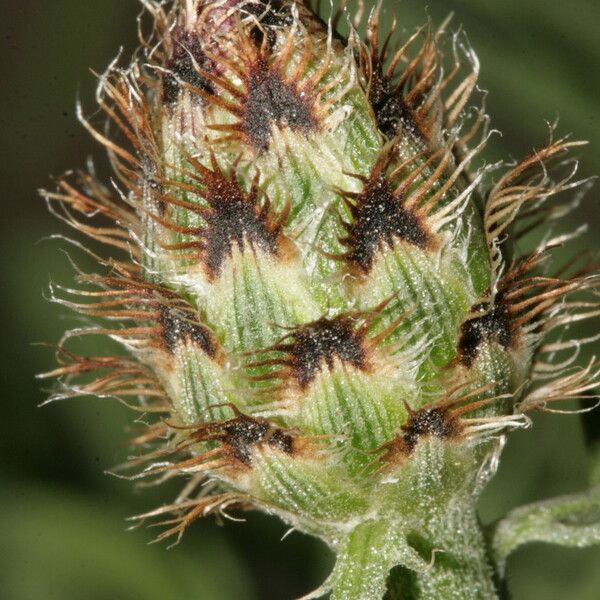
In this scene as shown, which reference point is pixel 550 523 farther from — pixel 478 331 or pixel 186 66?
pixel 186 66

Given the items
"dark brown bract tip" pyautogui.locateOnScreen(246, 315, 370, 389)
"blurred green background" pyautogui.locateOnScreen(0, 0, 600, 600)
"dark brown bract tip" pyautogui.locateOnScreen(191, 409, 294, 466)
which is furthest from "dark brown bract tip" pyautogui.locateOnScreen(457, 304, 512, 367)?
"blurred green background" pyautogui.locateOnScreen(0, 0, 600, 600)

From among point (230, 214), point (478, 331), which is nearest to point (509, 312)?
point (478, 331)

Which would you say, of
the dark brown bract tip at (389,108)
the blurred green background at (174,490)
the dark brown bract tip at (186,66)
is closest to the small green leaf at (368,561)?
the dark brown bract tip at (389,108)

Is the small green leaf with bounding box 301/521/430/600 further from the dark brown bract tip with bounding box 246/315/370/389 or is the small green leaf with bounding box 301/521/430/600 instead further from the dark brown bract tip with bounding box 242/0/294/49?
the dark brown bract tip with bounding box 242/0/294/49

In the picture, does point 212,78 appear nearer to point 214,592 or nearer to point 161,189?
point 161,189

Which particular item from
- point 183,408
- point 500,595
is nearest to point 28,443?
point 183,408

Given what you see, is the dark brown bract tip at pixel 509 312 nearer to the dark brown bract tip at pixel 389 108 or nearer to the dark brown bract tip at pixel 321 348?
the dark brown bract tip at pixel 321 348
